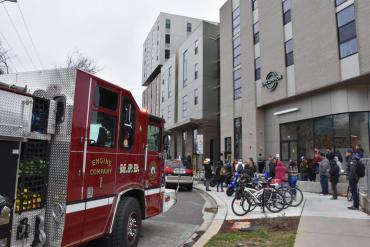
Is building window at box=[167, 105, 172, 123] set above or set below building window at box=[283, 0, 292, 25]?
below

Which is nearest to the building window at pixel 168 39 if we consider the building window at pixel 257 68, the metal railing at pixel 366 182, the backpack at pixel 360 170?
the building window at pixel 257 68

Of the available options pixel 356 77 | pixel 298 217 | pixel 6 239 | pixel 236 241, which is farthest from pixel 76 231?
pixel 356 77

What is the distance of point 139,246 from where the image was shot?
7324 millimetres

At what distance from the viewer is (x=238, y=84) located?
32.2 m

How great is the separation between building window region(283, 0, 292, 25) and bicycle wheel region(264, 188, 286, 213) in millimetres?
16689

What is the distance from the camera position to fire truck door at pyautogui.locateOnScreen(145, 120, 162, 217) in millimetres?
7511

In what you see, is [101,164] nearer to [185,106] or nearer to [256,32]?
[256,32]

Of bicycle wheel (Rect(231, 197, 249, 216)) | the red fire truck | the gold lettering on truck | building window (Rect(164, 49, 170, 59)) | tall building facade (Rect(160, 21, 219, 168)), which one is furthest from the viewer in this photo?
building window (Rect(164, 49, 170, 59))

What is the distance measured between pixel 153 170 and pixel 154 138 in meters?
0.68

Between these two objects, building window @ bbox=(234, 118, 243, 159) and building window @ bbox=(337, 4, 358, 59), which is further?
building window @ bbox=(234, 118, 243, 159)

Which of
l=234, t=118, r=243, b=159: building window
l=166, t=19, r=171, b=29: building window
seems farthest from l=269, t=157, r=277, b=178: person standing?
l=166, t=19, r=171, b=29: building window

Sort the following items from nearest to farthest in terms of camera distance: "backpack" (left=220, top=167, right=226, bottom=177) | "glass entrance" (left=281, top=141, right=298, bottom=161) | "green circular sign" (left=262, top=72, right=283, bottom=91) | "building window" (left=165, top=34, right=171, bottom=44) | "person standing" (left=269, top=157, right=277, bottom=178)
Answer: "person standing" (left=269, top=157, right=277, bottom=178), "backpack" (left=220, top=167, right=226, bottom=177), "glass entrance" (left=281, top=141, right=298, bottom=161), "green circular sign" (left=262, top=72, right=283, bottom=91), "building window" (left=165, top=34, right=171, bottom=44)

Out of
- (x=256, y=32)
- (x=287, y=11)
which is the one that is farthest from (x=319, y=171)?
(x=256, y=32)

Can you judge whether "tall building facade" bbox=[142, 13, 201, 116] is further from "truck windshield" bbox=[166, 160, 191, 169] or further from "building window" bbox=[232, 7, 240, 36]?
"truck windshield" bbox=[166, 160, 191, 169]
